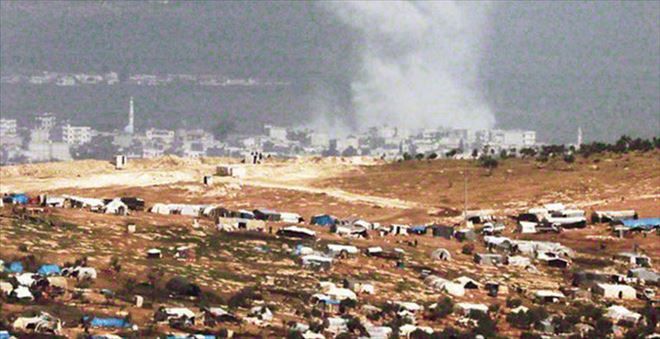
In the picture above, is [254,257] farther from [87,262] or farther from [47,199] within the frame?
[47,199]

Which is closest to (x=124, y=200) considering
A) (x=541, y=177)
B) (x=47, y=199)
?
(x=47, y=199)

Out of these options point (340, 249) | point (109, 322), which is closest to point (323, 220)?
point (340, 249)

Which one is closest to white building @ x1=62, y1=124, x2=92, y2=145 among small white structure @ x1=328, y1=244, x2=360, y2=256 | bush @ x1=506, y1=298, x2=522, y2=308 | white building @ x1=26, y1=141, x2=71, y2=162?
white building @ x1=26, y1=141, x2=71, y2=162

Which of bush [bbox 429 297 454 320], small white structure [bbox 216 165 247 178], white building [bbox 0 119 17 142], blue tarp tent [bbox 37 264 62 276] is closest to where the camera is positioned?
blue tarp tent [bbox 37 264 62 276]

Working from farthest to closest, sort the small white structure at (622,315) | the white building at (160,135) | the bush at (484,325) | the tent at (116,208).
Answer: the white building at (160,135) → the tent at (116,208) → the small white structure at (622,315) → the bush at (484,325)

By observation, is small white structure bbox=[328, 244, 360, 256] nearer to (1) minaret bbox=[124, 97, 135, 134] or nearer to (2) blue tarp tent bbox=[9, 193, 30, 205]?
(2) blue tarp tent bbox=[9, 193, 30, 205]

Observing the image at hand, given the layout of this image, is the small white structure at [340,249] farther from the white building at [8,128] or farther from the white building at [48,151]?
the white building at [8,128]

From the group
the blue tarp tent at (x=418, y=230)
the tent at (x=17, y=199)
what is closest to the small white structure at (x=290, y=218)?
the blue tarp tent at (x=418, y=230)
